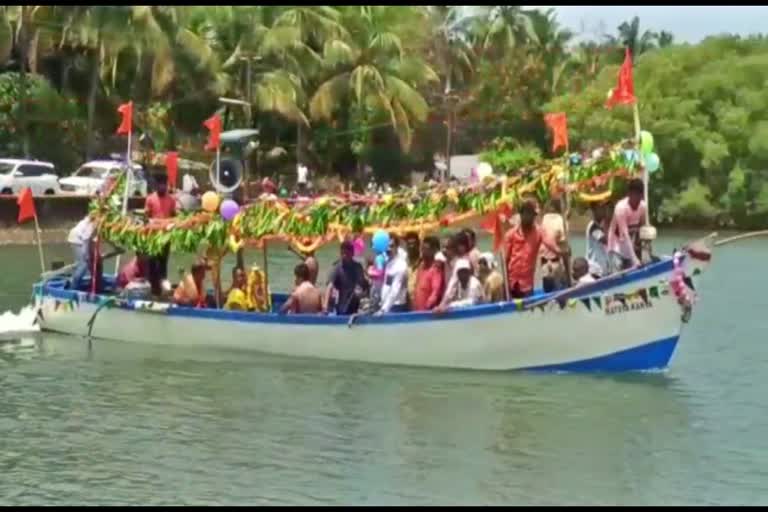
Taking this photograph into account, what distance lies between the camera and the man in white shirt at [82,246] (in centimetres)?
2294

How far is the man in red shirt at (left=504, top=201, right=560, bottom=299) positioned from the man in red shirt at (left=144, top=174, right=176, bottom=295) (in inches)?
212

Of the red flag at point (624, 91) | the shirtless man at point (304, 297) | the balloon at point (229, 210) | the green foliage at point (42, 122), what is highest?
the green foliage at point (42, 122)

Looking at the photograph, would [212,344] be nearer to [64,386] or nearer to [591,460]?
[64,386]

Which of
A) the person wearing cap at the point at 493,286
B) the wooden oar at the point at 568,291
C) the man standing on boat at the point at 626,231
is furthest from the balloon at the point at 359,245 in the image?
the man standing on boat at the point at 626,231

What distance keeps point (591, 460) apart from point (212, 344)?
758 cm

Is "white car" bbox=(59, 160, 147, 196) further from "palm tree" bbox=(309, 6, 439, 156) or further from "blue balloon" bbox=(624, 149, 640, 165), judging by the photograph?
"blue balloon" bbox=(624, 149, 640, 165)

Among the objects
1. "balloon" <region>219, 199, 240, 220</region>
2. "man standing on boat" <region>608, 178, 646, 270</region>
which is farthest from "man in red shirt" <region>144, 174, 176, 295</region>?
"man standing on boat" <region>608, 178, 646, 270</region>

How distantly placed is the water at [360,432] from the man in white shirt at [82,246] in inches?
51.4

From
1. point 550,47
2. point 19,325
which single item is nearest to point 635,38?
point 550,47

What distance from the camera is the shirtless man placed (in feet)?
66.8

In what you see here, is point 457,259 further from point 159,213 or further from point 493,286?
point 159,213

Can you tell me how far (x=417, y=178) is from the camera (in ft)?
211

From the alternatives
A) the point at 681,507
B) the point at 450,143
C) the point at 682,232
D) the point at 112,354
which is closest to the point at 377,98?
the point at 450,143

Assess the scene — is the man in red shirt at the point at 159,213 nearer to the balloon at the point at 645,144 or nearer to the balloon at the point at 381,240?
the balloon at the point at 381,240
